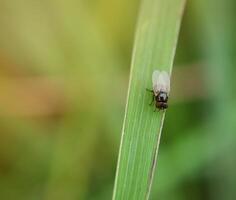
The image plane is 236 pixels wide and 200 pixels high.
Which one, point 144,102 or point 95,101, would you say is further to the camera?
point 95,101

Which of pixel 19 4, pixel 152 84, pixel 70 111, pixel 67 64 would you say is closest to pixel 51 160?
pixel 70 111

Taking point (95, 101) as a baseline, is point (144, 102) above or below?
below

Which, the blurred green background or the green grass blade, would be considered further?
the blurred green background

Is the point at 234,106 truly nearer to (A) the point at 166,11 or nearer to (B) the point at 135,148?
(A) the point at 166,11

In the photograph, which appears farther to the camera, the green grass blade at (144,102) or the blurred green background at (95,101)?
the blurred green background at (95,101)
